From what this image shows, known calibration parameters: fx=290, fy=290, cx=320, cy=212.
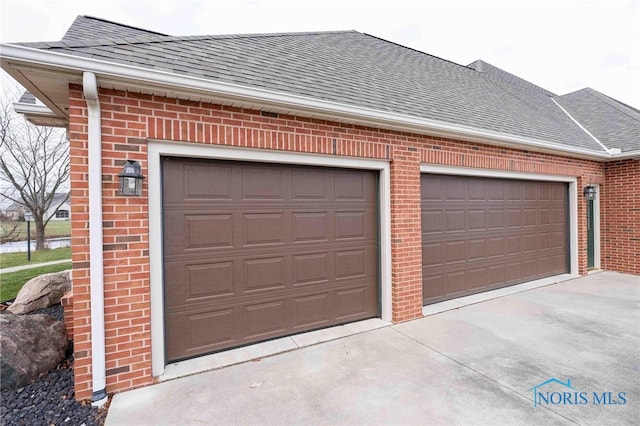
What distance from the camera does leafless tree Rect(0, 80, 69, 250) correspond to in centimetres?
1012

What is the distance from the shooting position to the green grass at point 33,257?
9.53 metres

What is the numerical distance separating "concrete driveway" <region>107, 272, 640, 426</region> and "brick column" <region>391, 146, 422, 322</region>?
1.16 feet

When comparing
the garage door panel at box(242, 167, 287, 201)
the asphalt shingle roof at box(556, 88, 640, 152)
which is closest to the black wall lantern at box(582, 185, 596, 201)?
the asphalt shingle roof at box(556, 88, 640, 152)

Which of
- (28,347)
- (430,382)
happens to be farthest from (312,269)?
(28,347)

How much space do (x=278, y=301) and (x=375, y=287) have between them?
4.88 ft

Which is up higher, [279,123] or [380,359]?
[279,123]

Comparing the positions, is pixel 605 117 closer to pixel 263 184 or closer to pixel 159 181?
pixel 263 184

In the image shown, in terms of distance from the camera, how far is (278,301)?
144 inches

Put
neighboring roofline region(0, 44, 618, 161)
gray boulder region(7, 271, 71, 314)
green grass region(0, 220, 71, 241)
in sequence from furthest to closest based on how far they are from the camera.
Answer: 1. green grass region(0, 220, 71, 241)
2. gray boulder region(7, 271, 71, 314)
3. neighboring roofline region(0, 44, 618, 161)

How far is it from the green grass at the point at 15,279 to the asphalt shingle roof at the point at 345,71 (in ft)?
19.1

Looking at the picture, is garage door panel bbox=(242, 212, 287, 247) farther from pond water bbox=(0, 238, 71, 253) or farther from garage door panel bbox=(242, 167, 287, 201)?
pond water bbox=(0, 238, 71, 253)

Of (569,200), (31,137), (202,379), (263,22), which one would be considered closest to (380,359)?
(202,379)

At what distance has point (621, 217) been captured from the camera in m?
7.03

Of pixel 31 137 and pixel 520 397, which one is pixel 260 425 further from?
pixel 31 137
